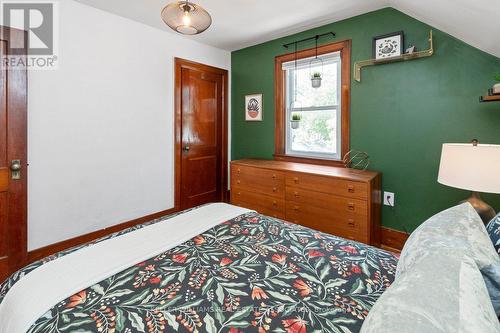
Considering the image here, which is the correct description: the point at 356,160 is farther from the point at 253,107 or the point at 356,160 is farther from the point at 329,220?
the point at 253,107

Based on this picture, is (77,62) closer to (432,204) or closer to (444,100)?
(444,100)

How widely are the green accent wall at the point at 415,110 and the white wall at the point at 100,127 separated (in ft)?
7.18

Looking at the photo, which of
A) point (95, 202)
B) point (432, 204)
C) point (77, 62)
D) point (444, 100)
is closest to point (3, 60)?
point (77, 62)

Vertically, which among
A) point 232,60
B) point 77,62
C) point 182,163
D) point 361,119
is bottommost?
point 182,163

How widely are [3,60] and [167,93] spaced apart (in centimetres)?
162

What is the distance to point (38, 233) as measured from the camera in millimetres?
2520

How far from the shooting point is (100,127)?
A: 2.91 meters

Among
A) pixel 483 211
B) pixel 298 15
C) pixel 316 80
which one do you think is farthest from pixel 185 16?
pixel 483 211

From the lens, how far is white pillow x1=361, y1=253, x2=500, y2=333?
0.54 meters

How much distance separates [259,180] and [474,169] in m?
2.04

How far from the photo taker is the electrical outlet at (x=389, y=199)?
110 inches

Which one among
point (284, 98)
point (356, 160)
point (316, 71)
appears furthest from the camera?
point (284, 98)

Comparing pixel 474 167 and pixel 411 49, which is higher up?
pixel 411 49

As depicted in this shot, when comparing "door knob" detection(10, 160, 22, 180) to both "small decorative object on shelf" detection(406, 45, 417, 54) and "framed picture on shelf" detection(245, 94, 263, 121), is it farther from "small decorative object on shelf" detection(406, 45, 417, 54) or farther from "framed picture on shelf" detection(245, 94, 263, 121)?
"small decorative object on shelf" detection(406, 45, 417, 54)
